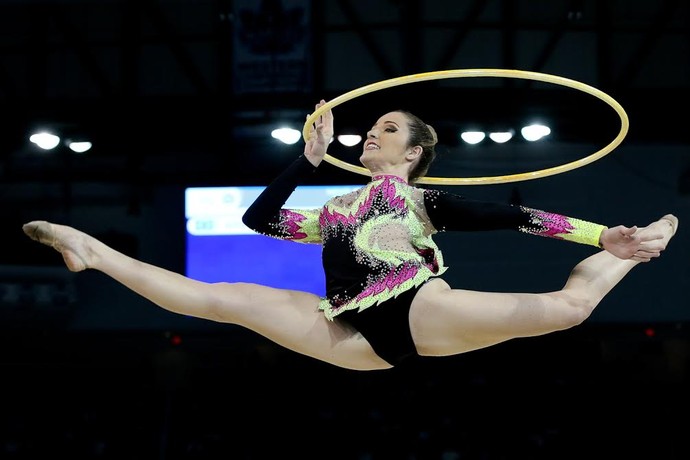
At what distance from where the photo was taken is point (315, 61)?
8.12 meters

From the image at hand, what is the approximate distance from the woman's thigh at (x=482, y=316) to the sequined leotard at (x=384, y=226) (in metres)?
0.13

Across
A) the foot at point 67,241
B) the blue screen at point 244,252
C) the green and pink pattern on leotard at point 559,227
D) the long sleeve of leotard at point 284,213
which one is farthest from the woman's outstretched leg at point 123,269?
the blue screen at point 244,252

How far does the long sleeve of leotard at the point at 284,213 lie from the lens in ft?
11.9

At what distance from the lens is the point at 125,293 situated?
9.34 m

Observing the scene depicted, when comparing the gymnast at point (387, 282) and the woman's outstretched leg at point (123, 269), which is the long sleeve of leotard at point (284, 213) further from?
the woman's outstretched leg at point (123, 269)

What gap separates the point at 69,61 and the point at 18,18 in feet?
1.99

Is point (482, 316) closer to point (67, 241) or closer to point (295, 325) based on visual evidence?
point (295, 325)

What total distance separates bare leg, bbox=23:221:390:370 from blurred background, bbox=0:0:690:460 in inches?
178

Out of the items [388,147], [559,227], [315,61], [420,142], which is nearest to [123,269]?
[388,147]

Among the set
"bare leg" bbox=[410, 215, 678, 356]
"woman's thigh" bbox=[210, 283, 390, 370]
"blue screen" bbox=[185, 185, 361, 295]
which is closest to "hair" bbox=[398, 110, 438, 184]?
"bare leg" bbox=[410, 215, 678, 356]

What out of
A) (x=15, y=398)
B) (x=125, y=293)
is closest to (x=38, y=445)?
(x=15, y=398)

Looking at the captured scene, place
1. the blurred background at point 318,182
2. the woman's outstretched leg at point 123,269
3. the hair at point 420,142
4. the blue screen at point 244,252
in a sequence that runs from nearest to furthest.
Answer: the woman's outstretched leg at point 123,269
the hair at point 420,142
the blurred background at point 318,182
the blue screen at point 244,252

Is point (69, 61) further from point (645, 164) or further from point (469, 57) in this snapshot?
point (645, 164)

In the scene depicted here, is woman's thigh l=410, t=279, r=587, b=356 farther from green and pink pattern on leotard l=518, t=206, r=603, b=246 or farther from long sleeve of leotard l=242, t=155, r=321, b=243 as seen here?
long sleeve of leotard l=242, t=155, r=321, b=243
